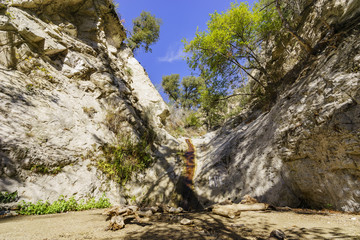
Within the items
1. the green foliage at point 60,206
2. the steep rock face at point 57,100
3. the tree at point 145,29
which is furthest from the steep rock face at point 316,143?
the tree at point 145,29

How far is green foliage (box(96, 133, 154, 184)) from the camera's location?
7246 mm

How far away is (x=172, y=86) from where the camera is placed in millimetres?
32594

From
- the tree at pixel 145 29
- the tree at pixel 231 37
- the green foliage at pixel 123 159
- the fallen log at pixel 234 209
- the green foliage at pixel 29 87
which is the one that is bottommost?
the fallen log at pixel 234 209

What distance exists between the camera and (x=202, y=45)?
11.6 metres

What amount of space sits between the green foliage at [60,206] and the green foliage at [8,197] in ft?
0.81

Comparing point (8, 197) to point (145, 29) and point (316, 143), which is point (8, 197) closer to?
point (316, 143)

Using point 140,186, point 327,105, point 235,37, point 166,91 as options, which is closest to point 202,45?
point 235,37

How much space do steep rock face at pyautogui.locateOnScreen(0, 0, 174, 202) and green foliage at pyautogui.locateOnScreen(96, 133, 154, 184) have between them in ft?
1.31

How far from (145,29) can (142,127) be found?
55.5 ft

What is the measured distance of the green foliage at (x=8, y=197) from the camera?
13.3 feet

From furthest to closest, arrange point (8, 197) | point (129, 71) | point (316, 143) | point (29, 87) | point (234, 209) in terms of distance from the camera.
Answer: point (129, 71), point (29, 87), point (316, 143), point (234, 209), point (8, 197)

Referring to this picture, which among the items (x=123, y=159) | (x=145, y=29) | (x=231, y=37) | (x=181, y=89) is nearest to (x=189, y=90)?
(x=181, y=89)

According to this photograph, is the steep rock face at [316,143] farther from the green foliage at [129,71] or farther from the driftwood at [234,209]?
the green foliage at [129,71]

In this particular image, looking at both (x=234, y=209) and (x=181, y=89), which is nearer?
(x=234, y=209)
